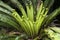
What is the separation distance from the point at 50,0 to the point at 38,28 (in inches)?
20.3

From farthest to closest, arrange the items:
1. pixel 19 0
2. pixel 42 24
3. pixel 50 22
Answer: pixel 19 0 < pixel 50 22 < pixel 42 24

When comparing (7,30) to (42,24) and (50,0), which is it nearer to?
Result: (42,24)

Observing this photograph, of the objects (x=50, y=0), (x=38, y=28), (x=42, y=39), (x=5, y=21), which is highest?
(x=50, y=0)

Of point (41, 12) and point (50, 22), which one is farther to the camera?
point (50, 22)

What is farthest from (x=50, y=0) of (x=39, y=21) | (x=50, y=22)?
→ (x=39, y=21)

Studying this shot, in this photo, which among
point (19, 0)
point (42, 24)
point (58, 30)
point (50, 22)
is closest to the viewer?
point (58, 30)

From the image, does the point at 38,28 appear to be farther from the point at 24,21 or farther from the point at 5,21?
the point at 5,21

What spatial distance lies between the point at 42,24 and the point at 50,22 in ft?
0.64

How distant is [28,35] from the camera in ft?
7.45

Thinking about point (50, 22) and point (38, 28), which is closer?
point (38, 28)

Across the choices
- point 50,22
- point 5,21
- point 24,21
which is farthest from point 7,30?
point 50,22

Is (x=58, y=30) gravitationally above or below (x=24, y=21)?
below

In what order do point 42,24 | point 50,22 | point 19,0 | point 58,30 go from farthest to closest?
point 19,0 < point 50,22 < point 42,24 < point 58,30

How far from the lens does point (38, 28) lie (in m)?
2.21
